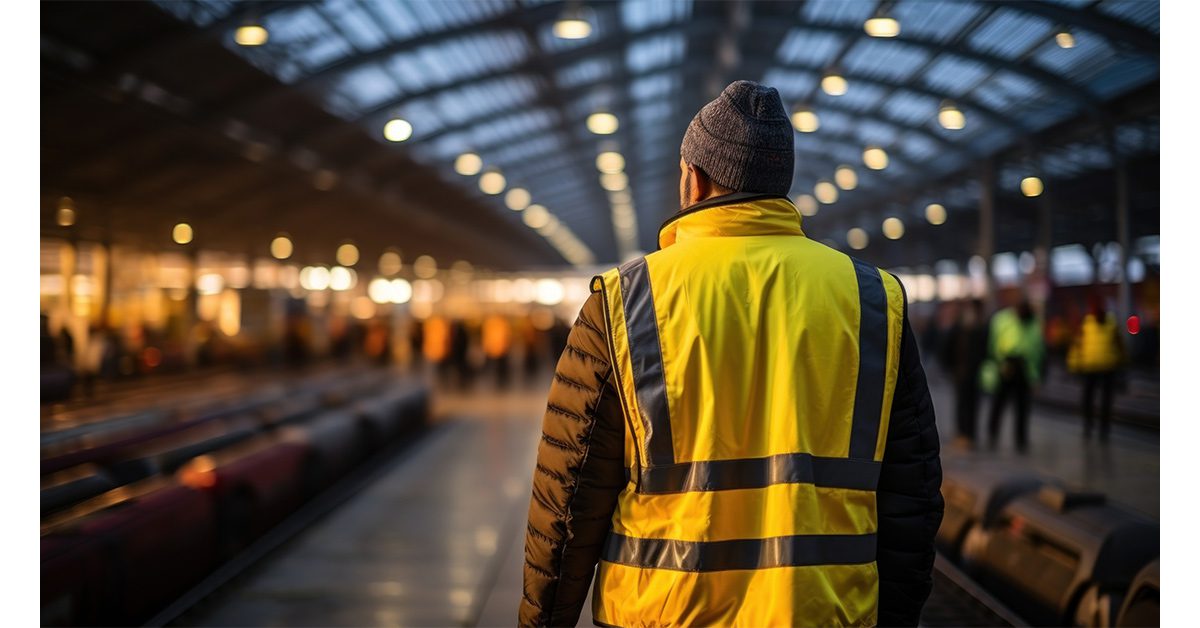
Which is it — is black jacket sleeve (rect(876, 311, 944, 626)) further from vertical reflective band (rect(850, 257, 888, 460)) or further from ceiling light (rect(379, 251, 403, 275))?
ceiling light (rect(379, 251, 403, 275))

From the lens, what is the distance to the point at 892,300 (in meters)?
2.33

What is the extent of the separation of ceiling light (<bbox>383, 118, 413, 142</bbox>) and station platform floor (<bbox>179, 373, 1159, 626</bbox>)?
795 cm

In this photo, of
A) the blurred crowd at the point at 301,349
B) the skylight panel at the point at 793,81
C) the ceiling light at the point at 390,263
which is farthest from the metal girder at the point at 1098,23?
the ceiling light at the point at 390,263

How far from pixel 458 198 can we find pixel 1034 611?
980 inches

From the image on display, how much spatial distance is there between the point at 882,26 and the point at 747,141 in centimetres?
902

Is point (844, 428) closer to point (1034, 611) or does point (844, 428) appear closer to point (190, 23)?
point (1034, 611)

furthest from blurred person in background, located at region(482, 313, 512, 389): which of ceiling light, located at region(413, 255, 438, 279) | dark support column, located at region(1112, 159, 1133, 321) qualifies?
dark support column, located at region(1112, 159, 1133, 321)

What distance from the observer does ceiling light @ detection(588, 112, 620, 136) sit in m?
19.1

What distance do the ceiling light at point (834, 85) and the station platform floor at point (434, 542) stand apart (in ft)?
13.4

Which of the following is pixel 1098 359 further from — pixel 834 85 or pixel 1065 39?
pixel 834 85

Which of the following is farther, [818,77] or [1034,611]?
[818,77]

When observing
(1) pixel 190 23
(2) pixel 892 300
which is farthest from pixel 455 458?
(2) pixel 892 300

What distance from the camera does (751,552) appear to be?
2.23m

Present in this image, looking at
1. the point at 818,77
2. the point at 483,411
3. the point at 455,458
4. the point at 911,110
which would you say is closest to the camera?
the point at 911,110
